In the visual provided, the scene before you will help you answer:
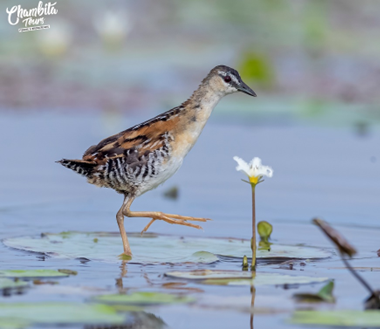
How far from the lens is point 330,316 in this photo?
548cm

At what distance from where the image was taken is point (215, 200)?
35.0 feet

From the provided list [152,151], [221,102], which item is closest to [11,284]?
[152,151]

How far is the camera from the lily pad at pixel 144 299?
5809 mm

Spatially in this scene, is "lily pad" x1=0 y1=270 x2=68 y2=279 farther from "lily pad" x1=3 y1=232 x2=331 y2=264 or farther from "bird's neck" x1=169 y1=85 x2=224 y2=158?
"bird's neck" x1=169 y1=85 x2=224 y2=158

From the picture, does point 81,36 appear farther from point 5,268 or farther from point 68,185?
point 5,268

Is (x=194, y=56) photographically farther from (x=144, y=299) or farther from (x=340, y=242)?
(x=340, y=242)

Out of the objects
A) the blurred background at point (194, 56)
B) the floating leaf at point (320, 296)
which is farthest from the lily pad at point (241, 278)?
the blurred background at point (194, 56)

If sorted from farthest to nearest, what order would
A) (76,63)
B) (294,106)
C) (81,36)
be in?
1. (81,36)
2. (76,63)
3. (294,106)

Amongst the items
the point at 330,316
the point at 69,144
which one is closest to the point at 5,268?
the point at 330,316

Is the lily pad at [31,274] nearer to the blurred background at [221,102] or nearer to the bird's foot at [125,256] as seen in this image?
the bird's foot at [125,256]

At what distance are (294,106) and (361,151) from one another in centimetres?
350

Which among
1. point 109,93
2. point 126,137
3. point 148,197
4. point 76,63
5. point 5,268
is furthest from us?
point 76,63

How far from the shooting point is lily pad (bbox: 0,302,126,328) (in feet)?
17.4

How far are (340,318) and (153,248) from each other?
3016 millimetres
